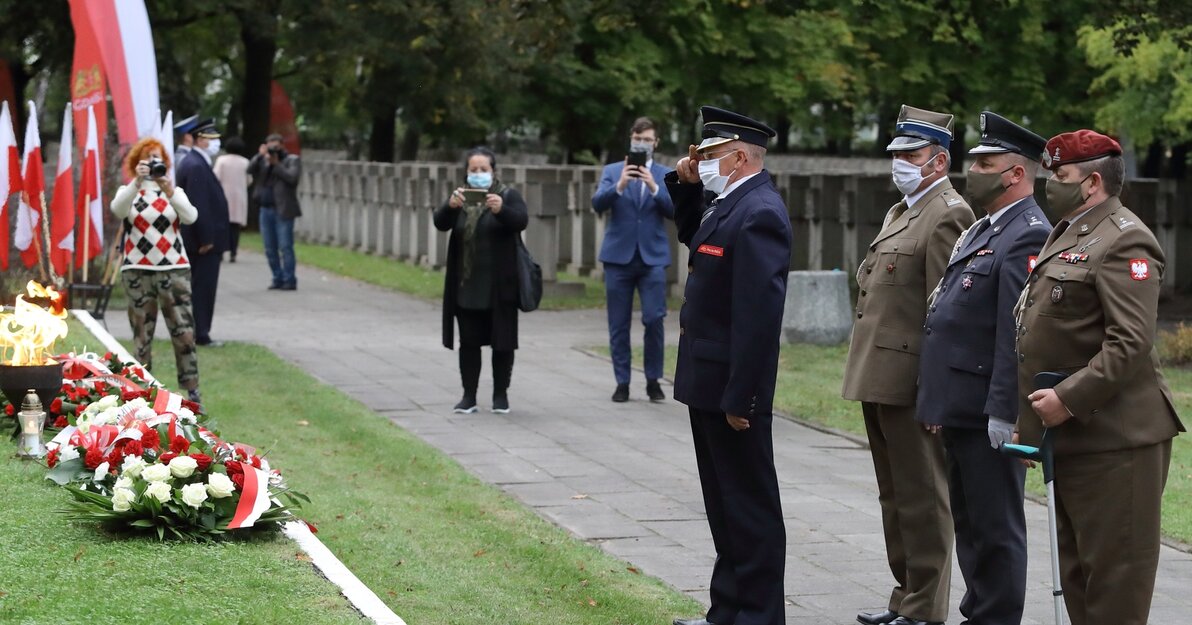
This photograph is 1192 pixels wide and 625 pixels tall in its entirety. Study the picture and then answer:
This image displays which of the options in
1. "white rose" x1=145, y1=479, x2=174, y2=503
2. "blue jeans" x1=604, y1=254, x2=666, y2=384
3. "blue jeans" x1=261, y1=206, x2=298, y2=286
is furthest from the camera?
"blue jeans" x1=261, y1=206, x2=298, y2=286

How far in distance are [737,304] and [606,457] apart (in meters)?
4.70

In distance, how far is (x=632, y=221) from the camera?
1294cm

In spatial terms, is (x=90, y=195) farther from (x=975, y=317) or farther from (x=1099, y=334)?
(x=1099, y=334)

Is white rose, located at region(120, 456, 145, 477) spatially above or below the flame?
below

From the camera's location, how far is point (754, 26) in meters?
32.8

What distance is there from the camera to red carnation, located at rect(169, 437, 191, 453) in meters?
7.31

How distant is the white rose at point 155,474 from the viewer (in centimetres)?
695

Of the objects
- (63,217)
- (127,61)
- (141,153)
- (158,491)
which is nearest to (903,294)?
(158,491)

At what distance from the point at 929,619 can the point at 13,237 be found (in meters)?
14.0

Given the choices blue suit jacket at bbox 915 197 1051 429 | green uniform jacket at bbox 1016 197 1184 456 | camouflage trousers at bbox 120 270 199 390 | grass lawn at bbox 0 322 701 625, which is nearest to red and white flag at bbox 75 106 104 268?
camouflage trousers at bbox 120 270 199 390

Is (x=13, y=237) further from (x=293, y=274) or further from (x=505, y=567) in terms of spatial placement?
(x=505, y=567)

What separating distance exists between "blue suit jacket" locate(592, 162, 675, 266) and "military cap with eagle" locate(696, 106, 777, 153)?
Result: 6.46m

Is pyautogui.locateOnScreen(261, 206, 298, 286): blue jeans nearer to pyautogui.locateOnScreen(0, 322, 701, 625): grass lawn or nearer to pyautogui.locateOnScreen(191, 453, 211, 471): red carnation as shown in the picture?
pyautogui.locateOnScreen(0, 322, 701, 625): grass lawn

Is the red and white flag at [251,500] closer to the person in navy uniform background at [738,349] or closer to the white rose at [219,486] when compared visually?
the white rose at [219,486]
